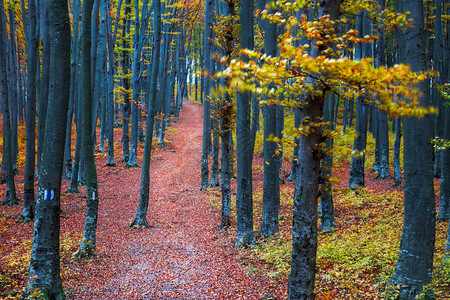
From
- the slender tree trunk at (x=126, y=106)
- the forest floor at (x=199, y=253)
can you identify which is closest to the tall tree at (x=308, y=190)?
the forest floor at (x=199, y=253)

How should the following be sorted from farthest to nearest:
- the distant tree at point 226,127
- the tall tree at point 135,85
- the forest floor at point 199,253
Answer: the tall tree at point 135,85
the distant tree at point 226,127
the forest floor at point 199,253

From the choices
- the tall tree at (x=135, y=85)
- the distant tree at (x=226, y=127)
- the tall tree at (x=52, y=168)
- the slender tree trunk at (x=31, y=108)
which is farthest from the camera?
the tall tree at (x=135, y=85)

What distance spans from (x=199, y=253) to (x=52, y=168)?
15.7ft

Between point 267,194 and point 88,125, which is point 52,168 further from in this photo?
point 267,194

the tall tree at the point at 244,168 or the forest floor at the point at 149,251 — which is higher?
the tall tree at the point at 244,168

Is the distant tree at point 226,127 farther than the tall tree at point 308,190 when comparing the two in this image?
Yes

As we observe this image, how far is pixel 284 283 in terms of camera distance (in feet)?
19.5

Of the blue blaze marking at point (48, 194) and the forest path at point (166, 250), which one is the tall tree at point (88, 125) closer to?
the forest path at point (166, 250)

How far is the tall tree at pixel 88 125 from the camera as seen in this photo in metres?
7.20

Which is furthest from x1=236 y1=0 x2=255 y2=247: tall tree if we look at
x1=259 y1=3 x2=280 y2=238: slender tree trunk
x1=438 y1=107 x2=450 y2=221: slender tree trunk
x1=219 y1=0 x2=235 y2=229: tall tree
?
x1=438 y1=107 x2=450 y2=221: slender tree trunk

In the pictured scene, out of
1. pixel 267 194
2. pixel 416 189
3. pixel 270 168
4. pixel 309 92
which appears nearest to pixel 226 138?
pixel 270 168

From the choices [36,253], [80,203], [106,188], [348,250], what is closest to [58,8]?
[36,253]

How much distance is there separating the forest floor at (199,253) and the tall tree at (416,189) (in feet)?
1.49

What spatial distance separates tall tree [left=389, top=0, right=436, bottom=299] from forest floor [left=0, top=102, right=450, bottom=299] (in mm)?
454
